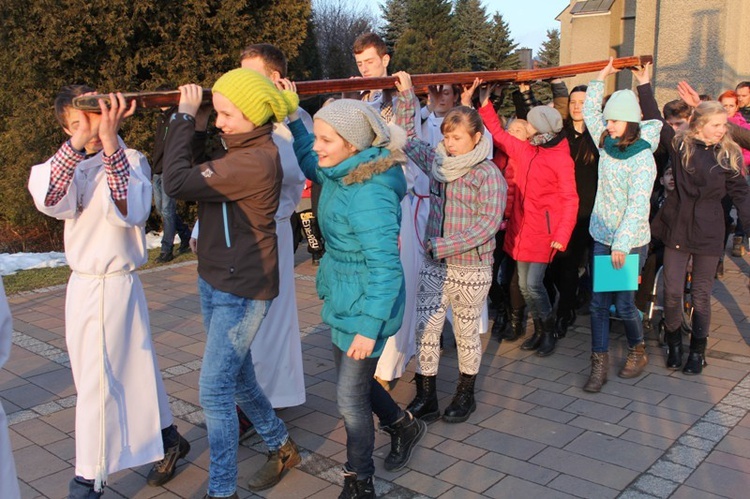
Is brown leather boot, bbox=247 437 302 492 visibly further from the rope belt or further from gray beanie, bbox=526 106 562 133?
gray beanie, bbox=526 106 562 133

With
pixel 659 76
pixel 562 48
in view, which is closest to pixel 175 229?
pixel 659 76

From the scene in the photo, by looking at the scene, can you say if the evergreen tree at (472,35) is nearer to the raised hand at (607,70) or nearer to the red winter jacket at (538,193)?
the red winter jacket at (538,193)

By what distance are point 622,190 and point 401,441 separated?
2.37 meters

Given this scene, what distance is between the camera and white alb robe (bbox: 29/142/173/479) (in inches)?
130

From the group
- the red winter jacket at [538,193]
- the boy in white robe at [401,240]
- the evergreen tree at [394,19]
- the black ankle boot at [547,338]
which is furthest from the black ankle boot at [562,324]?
the evergreen tree at [394,19]

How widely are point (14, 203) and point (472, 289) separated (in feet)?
33.8

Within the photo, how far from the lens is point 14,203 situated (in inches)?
479

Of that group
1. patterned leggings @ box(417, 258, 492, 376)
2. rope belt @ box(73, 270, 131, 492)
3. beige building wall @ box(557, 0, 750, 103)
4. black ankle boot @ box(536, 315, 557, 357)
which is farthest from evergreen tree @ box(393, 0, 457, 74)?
rope belt @ box(73, 270, 131, 492)

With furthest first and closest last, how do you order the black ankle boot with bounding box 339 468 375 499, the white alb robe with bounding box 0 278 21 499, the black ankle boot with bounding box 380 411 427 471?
the black ankle boot with bounding box 380 411 427 471 → the black ankle boot with bounding box 339 468 375 499 → the white alb robe with bounding box 0 278 21 499

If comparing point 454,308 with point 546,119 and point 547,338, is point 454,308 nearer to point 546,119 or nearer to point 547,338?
point 547,338

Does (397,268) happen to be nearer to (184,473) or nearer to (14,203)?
(184,473)

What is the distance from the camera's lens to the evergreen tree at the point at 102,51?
11.0 metres

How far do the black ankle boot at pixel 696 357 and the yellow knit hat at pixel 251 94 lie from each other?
11.8 feet

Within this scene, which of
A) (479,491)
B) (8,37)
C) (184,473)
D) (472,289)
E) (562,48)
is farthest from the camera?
(562,48)
